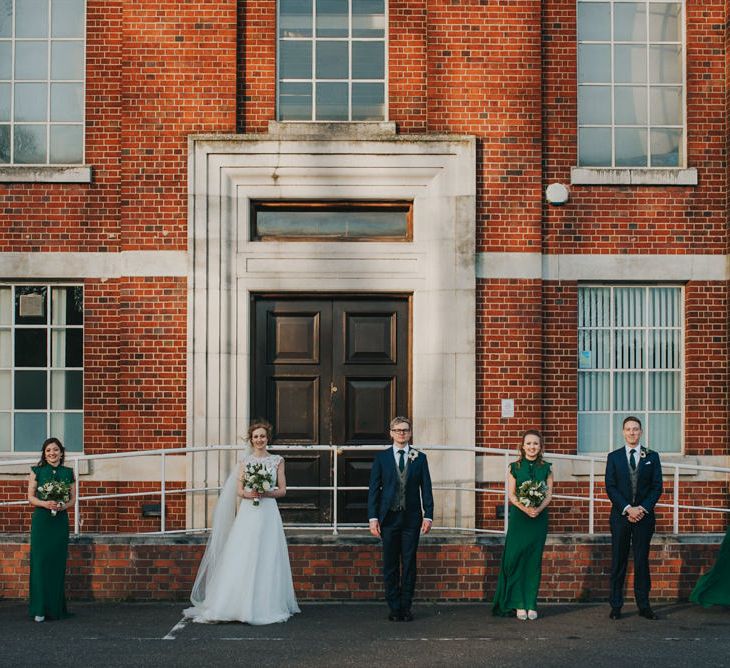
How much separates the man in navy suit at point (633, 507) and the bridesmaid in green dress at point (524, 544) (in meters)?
0.62

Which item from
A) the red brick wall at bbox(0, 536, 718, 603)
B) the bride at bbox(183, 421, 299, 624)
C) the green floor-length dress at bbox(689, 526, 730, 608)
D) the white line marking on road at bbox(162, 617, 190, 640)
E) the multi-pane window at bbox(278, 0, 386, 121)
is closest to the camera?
the white line marking on road at bbox(162, 617, 190, 640)

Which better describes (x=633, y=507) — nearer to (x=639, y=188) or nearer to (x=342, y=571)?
(x=342, y=571)

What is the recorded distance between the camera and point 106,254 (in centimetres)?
1412

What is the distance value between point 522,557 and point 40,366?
20.6 feet

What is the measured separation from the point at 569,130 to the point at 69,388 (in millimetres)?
6506

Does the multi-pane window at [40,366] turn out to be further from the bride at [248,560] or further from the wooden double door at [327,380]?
the bride at [248,560]

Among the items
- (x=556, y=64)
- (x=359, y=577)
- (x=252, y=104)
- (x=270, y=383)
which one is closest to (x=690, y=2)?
(x=556, y=64)

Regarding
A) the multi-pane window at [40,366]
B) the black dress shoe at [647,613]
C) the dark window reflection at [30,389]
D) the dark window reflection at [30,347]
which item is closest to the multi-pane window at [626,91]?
the black dress shoe at [647,613]

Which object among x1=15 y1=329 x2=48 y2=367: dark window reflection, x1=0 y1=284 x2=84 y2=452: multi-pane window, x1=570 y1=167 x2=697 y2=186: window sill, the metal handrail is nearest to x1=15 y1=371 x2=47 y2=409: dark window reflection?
x1=0 y1=284 x2=84 y2=452: multi-pane window

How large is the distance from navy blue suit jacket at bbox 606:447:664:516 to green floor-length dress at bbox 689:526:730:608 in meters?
0.94

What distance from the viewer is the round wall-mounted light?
14.0 metres

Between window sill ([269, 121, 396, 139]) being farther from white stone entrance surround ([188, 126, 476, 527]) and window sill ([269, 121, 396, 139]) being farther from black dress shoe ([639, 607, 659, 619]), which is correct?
black dress shoe ([639, 607, 659, 619])

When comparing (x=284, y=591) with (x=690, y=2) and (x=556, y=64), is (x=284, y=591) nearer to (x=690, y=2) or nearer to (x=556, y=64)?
(x=556, y=64)

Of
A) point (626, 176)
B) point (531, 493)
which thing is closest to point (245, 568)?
point (531, 493)
